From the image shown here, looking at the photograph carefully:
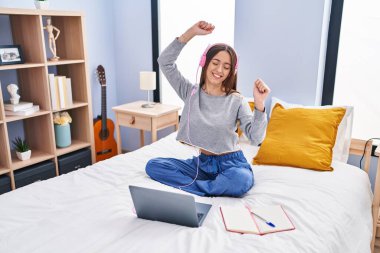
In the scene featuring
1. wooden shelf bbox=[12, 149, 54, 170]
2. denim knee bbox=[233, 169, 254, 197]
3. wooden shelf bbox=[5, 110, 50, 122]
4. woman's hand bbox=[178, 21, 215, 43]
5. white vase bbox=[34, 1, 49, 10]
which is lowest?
wooden shelf bbox=[12, 149, 54, 170]

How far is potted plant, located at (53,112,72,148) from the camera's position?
2.78 meters

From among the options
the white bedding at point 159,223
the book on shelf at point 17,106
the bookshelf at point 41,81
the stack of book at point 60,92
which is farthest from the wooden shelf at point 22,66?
the white bedding at point 159,223

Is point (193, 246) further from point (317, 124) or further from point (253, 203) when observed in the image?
point (317, 124)

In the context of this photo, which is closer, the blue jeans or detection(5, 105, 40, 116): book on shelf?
the blue jeans

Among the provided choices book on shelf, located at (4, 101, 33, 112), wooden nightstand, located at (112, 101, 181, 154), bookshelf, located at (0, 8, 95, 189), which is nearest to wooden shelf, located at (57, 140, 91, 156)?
bookshelf, located at (0, 8, 95, 189)

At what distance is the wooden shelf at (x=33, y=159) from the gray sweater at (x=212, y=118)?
4.27ft

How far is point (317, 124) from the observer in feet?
6.81

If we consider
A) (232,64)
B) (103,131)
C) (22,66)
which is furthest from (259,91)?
(103,131)

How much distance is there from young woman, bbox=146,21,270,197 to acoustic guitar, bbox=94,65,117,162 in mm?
1447

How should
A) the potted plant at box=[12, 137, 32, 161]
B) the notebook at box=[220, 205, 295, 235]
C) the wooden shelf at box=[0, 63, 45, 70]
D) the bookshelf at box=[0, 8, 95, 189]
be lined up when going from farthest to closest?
1. the potted plant at box=[12, 137, 32, 161]
2. the bookshelf at box=[0, 8, 95, 189]
3. the wooden shelf at box=[0, 63, 45, 70]
4. the notebook at box=[220, 205, 295, 235]

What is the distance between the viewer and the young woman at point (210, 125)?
68.3 inches

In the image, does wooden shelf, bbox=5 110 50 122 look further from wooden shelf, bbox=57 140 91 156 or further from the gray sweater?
the gray sweater

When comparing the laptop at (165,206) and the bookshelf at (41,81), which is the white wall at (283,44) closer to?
the bookshelf at (41,81)

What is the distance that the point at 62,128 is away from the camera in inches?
110
